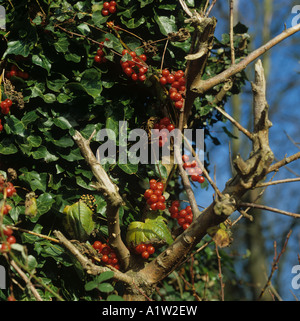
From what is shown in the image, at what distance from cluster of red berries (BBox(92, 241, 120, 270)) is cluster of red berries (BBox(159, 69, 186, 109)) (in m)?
0.70

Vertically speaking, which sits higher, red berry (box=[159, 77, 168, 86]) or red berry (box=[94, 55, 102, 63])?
red berry (box=[94, 55, 102, 63])

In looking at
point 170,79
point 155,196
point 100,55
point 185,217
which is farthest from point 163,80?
point 185,217

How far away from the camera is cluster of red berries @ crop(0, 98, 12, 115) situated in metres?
1.63

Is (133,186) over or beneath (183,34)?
beneath

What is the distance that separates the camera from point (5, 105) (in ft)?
5.34

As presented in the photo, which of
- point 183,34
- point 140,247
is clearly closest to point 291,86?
point 183,34

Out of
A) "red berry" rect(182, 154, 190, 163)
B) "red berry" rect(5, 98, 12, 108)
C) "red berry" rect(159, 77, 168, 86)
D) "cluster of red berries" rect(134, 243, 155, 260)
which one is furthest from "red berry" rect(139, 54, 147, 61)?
"cluster of red berries" rect(134, 243, 155, 260)

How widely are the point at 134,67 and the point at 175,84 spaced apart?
20cm

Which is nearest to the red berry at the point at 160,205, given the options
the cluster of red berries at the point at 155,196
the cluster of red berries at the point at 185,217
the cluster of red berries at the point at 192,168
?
the cluster of red berries at the point at 155,196

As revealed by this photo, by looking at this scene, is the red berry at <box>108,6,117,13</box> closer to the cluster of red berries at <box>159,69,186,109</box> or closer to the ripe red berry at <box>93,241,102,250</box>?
the cluster of red berries at <box>159,69,186,109</box>

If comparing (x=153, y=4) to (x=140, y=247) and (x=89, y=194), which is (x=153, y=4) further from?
(x=140, y=247)
